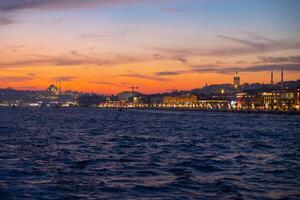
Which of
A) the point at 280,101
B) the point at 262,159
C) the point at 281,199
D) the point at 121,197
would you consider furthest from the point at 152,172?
the point at 280,101

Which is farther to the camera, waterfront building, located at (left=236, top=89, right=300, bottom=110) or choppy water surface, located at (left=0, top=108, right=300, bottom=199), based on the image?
waterfront building, located at (left=236, top=89, right=300, bottom=110)

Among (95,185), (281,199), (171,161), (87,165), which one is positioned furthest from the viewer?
(171,161)

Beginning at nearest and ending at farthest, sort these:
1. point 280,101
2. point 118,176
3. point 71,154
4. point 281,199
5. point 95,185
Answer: point 281,199 < point 95,185 < point 118,176 < point 71,154 < point 280,101

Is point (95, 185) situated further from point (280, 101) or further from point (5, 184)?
point (280, 101)

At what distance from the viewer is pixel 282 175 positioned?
1825 centimetres

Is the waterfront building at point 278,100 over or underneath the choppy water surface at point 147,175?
over

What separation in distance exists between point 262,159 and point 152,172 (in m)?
7.81

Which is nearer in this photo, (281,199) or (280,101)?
(281,199)

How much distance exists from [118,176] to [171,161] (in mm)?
5456

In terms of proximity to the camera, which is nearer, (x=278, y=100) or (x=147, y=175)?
(x=147, y=175)

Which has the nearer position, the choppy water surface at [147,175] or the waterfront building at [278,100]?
the choppy water surface at [147,175]

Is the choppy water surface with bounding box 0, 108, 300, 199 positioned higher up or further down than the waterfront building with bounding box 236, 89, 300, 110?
further down

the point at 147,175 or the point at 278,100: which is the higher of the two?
the point at 278,100

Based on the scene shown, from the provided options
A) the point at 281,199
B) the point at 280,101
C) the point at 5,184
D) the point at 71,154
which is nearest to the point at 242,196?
the point at 281,199
